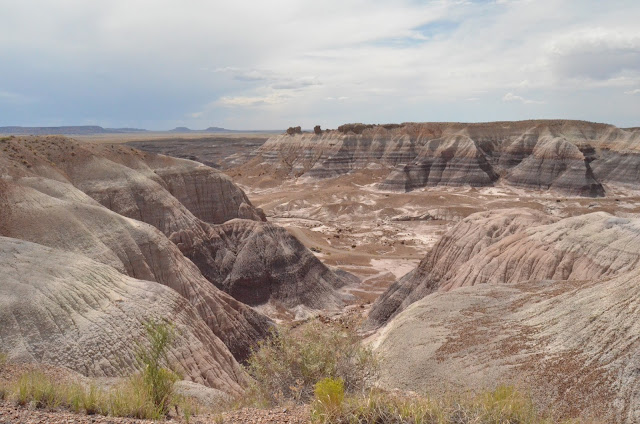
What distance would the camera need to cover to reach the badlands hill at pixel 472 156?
82.8 m

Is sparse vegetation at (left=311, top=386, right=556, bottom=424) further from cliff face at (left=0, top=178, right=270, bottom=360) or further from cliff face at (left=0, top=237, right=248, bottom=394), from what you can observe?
cliff face at (left=0, top=178, right=270, bottom=360)

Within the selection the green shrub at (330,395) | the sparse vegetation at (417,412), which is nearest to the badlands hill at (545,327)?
the sparse vegetation at (417,412)

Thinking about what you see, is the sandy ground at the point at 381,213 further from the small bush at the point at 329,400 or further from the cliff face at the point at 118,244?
the small bush at the point at 329,400

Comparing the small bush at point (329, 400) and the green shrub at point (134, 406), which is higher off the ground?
the small bush at point (329, 400)

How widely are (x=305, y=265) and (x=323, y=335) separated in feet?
87.0

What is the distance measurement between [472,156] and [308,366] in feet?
280

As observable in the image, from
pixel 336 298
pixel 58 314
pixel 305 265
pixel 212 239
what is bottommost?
pixel 336 298

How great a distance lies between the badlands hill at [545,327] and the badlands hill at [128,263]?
24.4 ft

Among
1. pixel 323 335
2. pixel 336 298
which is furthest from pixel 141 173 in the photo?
pixel 323 335

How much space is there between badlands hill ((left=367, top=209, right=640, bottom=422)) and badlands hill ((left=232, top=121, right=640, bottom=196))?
64.2m

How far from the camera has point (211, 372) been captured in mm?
15633

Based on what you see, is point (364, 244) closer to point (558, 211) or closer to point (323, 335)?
point (558, 211)

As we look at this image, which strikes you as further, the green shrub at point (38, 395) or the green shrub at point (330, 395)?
the green shrub at point (38, 395)

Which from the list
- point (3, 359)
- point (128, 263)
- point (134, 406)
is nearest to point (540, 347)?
point (134, 406)
